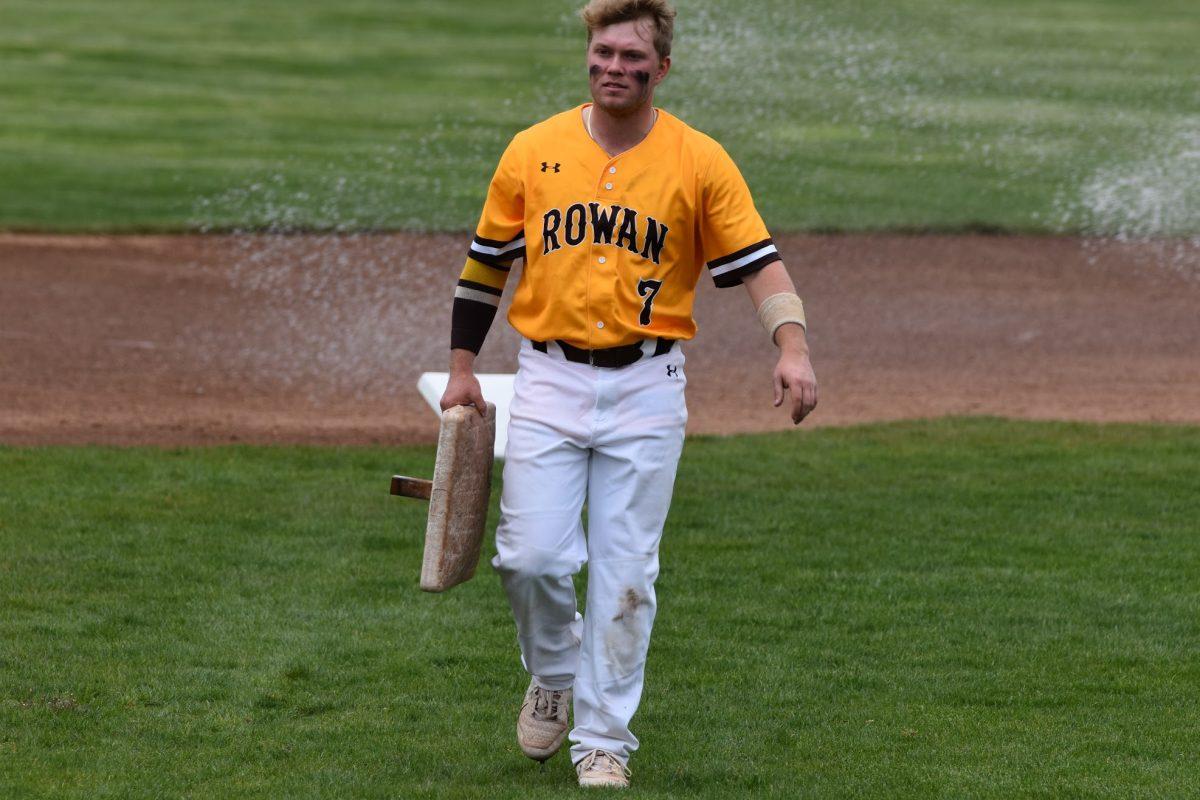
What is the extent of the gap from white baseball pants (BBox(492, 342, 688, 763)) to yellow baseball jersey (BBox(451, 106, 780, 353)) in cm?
12

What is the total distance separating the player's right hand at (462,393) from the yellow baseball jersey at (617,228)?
20 cm

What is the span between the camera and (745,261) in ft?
14.9

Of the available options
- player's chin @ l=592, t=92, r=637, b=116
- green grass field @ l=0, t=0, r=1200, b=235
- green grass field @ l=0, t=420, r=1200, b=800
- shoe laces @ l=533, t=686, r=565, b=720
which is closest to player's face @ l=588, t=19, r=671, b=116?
player's chin @ l=592, t=92, r=637, b=116

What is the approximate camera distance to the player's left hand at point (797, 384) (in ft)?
14.1

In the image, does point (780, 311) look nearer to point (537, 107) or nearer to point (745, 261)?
point (745, 261)

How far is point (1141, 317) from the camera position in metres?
13.7

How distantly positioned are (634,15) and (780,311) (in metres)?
0.81

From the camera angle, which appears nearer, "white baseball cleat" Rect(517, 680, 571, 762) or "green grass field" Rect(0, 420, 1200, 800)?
"white baseball cleat" Rect(517, 680, 571, 762)

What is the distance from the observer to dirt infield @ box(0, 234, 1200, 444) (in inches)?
429

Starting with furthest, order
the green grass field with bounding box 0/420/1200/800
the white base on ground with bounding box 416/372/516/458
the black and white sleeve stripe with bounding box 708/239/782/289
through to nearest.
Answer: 1. the white base on ground with bounding box 416/372/516/458
2. the green grass field with bounding box 0/420/1200/800
3. the black and white sleeve stripe with bounding box 708/239/782/289

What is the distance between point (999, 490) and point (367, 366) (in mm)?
4950

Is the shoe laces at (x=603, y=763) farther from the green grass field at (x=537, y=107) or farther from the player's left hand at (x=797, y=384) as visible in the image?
the green grass field at (x=537, y=107)

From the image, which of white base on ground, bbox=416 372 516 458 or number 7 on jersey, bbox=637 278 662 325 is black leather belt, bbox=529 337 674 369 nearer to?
number 7 on jersey, bbox=637 278 662 325

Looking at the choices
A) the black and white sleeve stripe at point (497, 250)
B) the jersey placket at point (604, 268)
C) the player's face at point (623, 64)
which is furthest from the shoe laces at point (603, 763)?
the player's face at point (623, 64)
